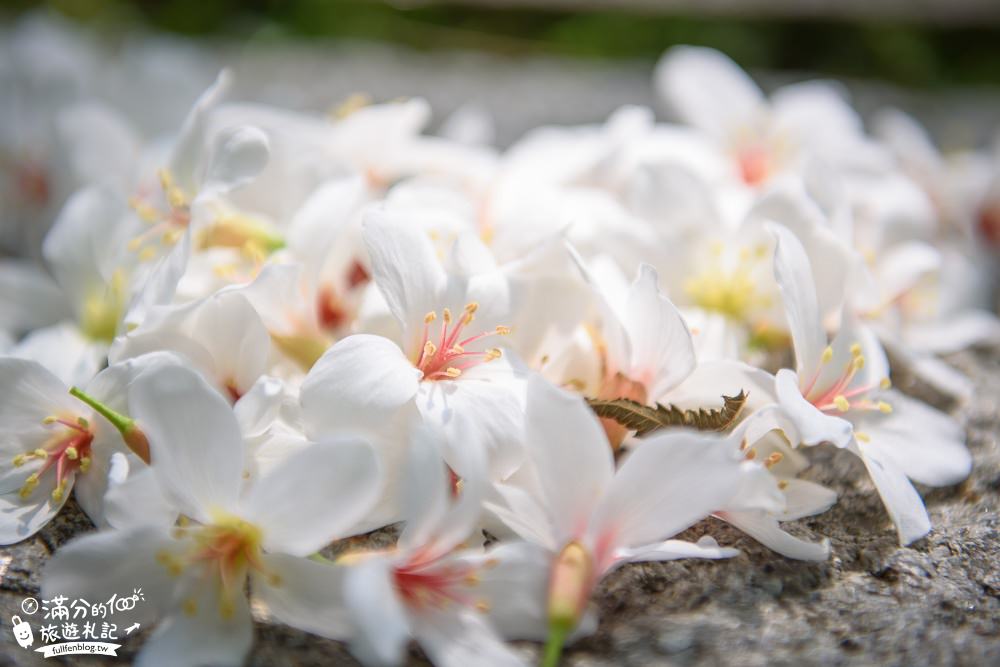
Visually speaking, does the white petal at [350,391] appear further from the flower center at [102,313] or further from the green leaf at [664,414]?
the flower center at [102,313]

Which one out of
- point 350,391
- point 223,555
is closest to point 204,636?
point 223,555

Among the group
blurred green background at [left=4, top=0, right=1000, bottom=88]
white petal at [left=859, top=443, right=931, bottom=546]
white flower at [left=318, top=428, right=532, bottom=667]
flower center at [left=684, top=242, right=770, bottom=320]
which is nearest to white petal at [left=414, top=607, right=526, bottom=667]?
white flower at [left=318, top=428, right=532, bottom=667]

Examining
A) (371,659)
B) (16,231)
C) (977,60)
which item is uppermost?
(977,60)

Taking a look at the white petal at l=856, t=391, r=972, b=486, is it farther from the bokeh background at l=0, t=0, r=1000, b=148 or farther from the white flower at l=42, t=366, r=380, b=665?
the bokeh background at l=0, t=0, r=1000, b=148

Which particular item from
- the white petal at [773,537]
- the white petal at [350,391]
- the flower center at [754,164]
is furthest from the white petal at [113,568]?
the flower center at [754,164]

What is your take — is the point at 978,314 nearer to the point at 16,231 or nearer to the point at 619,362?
the point at 619,362

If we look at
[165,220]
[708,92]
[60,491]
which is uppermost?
[708,92]

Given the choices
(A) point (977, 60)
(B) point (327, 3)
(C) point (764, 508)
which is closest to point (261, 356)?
(C) point (764, 508)

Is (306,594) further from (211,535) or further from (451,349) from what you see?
(451,349)
